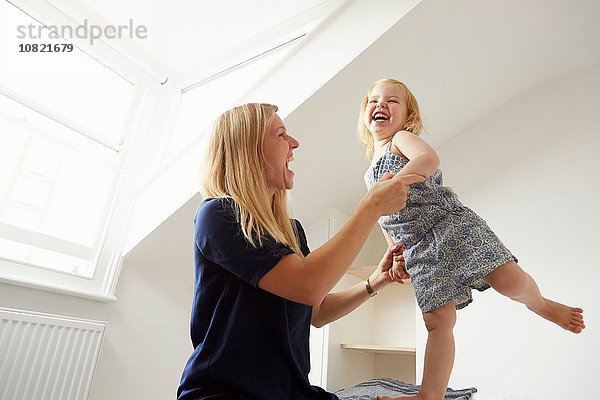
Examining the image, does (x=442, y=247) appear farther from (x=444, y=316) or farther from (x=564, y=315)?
(x=564, y=315)

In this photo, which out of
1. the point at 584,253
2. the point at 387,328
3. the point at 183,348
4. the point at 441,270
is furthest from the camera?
the point at 387,328

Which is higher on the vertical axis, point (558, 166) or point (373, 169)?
point (558, 166)

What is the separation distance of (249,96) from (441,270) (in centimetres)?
136

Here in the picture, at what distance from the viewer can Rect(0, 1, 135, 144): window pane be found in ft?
6.82

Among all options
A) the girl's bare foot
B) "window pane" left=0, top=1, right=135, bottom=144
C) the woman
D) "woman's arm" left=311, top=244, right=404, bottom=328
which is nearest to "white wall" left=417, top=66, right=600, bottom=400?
the girl's bare foot

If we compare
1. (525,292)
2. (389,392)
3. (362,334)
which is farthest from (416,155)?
(362,334)

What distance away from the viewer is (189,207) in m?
2.07

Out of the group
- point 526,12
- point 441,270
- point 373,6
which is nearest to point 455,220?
point 441,270

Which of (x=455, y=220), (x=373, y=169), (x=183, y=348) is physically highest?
(x=373, y=169)

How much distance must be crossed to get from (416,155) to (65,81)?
195 cm

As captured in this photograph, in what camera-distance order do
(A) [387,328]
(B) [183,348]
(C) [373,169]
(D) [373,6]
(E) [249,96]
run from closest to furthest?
(C) [373,169], (D) [373,6], (E) [249,96], (B) [183,348], (A) [387,328]

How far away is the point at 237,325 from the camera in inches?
33.5

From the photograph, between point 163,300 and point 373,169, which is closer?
point 373,169

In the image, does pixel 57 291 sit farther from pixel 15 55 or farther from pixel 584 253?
pixel 584 253
